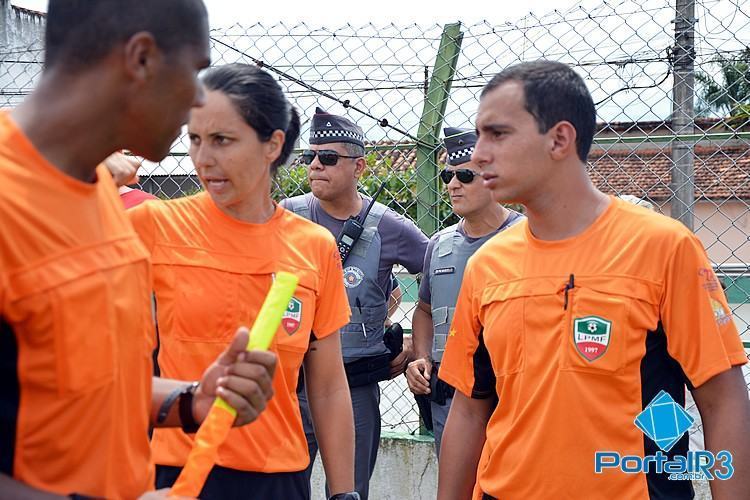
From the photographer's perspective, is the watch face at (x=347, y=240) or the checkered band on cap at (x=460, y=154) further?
the watch face at (x=347, y=240)

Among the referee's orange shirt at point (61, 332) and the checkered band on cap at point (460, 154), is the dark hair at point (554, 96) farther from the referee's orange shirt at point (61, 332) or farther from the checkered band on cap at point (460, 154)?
the checkered band on cap at point (460, 154)

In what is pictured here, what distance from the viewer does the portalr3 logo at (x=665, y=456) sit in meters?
2.32

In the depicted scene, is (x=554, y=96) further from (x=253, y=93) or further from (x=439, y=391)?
(x=439, y=391)

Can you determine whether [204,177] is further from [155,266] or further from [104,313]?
[104,313]

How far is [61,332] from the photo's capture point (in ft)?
4.78

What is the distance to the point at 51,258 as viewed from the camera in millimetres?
1446

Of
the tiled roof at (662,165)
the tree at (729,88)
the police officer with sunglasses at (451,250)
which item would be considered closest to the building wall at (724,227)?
the tiled roof at (662,165)

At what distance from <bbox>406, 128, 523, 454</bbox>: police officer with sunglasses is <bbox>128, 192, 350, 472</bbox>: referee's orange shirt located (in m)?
1.40

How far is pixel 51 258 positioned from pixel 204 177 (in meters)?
1.32

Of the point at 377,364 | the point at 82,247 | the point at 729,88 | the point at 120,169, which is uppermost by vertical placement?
the point at 729,88

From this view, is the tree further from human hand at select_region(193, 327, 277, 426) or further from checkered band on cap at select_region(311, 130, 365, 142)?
human hand at select_region(193, 327, 277, 426)

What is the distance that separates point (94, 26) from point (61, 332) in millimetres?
519

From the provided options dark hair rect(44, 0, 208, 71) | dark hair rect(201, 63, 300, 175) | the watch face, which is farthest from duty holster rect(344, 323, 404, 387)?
dark hair rect(44, 0, 208, 71)

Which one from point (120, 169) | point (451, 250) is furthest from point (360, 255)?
point (120, 169)
